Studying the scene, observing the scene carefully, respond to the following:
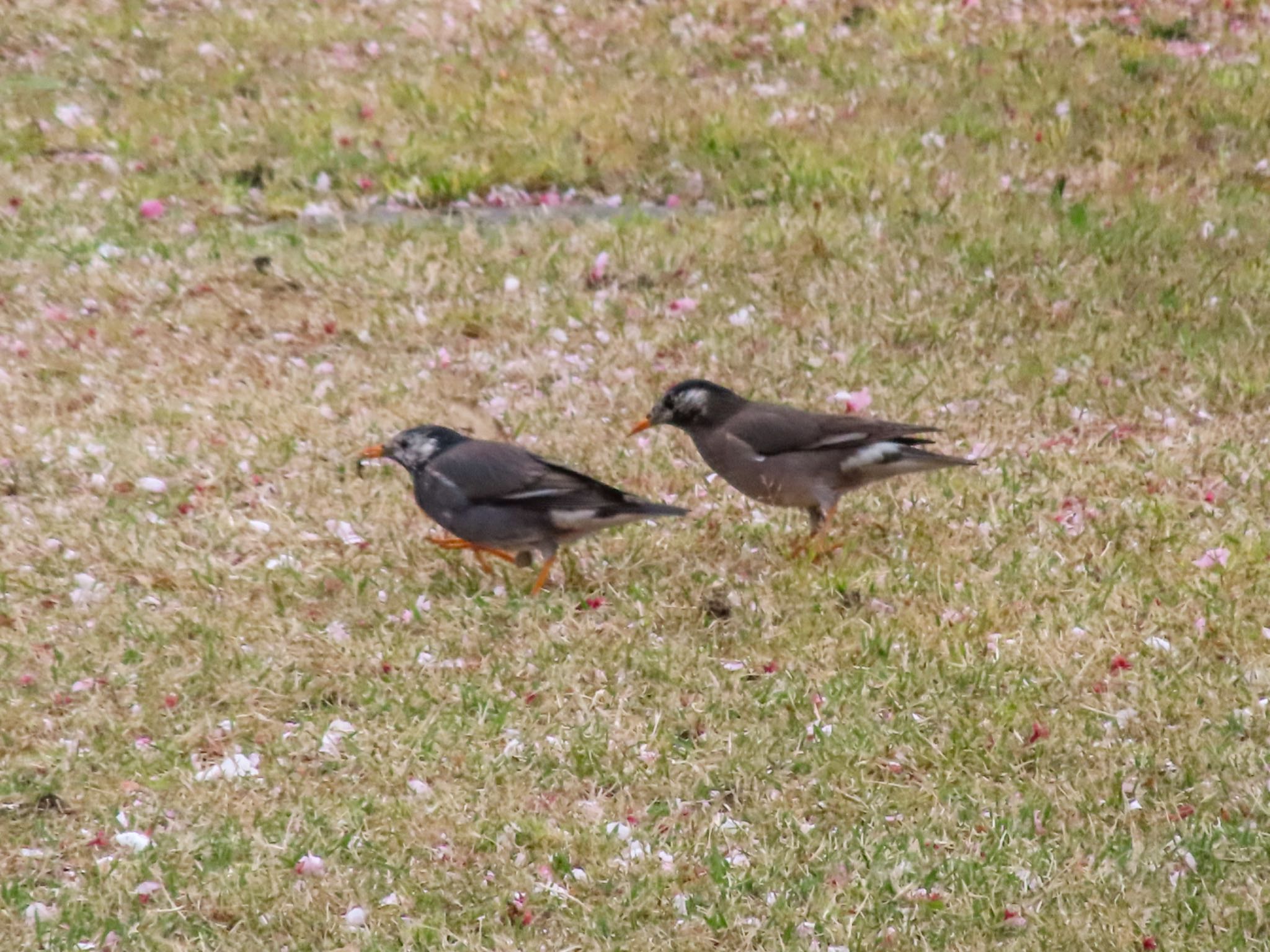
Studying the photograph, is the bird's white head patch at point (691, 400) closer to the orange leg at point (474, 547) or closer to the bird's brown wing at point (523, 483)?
the bird's brown wing at point (523, 483)

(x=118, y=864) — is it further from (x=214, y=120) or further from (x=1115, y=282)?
(x=214, y=120)

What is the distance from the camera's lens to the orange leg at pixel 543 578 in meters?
7.65

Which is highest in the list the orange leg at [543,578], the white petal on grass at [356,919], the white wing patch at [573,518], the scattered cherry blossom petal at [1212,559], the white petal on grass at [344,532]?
the scattered cherry blossom petal at [1212,559]

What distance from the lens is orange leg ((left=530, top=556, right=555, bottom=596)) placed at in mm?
7652

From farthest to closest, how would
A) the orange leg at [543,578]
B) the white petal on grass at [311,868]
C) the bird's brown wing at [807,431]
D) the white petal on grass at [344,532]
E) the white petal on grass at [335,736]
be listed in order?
1. the white petal on grass at [344,532]
2. the bird's brown wing at [807,431]
3. the orange leg at [543,578]
4. the white petal on grass at [335,736]
5. the white petal on grass at [311,868]

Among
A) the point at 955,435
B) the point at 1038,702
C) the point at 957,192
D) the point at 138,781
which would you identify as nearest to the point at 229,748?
the point at 138,781

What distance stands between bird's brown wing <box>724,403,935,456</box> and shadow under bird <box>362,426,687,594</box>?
29.7 inches

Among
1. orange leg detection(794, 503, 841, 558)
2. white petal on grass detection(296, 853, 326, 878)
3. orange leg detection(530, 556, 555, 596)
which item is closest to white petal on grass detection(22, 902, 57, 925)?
white petal on grass detection(296, 853, 326, 878)

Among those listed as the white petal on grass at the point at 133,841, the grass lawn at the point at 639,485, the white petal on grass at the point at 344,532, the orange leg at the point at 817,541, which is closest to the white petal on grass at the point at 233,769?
the grass lawn at the point at 639,485

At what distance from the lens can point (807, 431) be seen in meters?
8.12

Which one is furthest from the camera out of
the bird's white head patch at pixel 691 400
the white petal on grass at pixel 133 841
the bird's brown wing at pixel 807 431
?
the bird's white head patch at pixel 691 400

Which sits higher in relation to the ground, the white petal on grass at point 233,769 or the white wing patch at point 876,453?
the white wing patch at point 876,453

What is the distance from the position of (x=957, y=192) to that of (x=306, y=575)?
6.81 m

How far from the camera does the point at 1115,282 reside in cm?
1142
